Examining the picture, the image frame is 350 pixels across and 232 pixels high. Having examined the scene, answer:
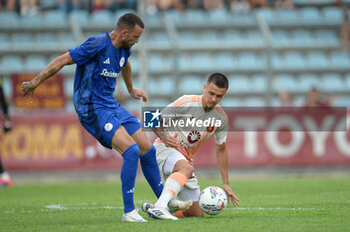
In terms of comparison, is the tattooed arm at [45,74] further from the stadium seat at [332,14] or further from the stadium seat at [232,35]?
the stadium seat at [332,14]

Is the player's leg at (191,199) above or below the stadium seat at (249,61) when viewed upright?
below

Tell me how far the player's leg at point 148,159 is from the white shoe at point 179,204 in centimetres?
45

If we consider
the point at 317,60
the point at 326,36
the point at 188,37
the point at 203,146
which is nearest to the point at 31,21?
the point at 188,37

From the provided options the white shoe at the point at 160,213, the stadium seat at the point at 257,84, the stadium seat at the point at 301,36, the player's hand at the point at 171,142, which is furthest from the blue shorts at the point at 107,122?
the stadium seat at the point at 301,36

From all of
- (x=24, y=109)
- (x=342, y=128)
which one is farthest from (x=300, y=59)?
(x=24, y=109)

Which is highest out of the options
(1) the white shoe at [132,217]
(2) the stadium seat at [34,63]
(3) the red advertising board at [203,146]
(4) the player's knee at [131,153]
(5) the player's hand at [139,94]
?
(2) the stadium seat at [34,63]

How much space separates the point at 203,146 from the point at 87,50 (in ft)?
26.7

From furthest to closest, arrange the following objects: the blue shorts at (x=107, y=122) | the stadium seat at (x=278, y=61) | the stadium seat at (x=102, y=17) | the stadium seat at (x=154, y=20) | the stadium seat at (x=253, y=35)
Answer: the stadium seat at (x=253, y=35) → the stadium seat at (x=278, y=61) → the stadium seat at (x=102, y=17) → the stadium seat at (x=154, y=20) → the blue shorts at (x=107, y=122)

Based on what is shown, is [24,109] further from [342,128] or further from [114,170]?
[342,128]

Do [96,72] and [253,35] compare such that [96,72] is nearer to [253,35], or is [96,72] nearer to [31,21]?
[31,21]

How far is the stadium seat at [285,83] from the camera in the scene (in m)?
16.4

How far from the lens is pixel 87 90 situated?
20.5ft

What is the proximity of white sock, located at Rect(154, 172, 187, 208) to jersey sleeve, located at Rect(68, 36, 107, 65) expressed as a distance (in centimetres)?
157

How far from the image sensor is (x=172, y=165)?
6449 millimetres
